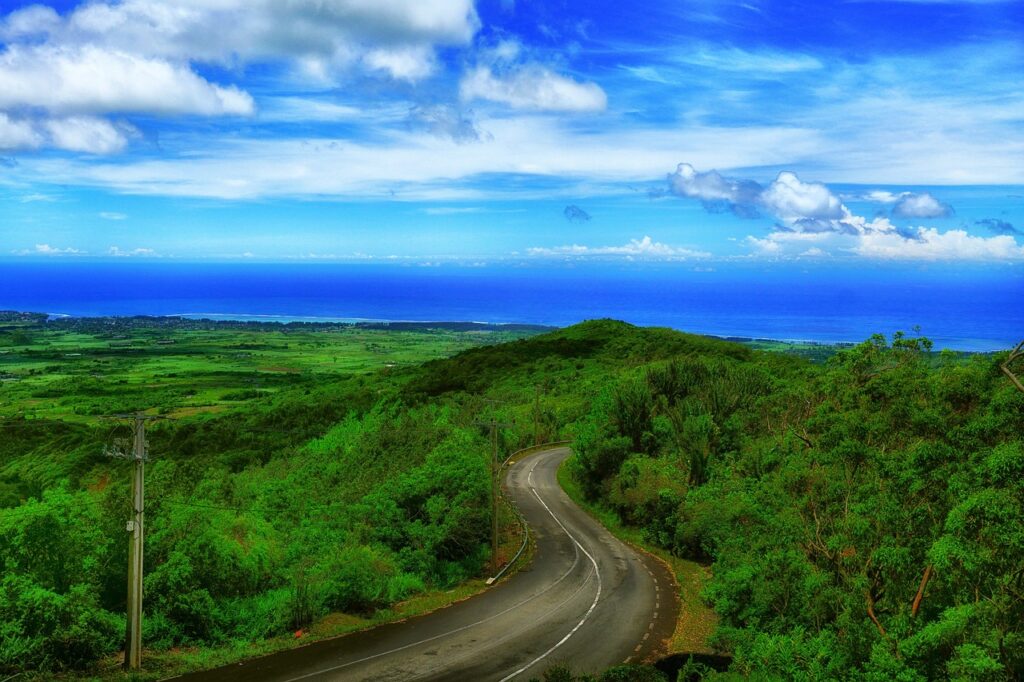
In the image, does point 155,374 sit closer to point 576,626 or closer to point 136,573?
point 576,626

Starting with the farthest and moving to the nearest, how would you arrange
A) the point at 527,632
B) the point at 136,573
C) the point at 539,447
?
1. the point at 539,447
2. the point at 527,632
3. the point at 136,573

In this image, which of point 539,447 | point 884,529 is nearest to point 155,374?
point 539,447

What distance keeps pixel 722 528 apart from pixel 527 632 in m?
12.3

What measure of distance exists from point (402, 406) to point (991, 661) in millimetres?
72933

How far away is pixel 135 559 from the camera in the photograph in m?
22.3

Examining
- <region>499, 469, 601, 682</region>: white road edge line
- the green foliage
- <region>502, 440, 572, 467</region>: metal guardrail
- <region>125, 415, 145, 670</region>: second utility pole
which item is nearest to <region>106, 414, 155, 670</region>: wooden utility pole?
<region>125, 415, 145, 670</region>: second utility pole

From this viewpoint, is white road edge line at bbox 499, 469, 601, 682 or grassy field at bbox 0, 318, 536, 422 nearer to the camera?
white road edge line at bbox 499, 469, 601, 682

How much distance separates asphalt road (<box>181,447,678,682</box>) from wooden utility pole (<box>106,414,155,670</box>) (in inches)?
74.6

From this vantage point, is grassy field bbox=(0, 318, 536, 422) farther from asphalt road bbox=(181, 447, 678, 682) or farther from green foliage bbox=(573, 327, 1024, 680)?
green foliage bbox=(573, 327, 1024, 680)

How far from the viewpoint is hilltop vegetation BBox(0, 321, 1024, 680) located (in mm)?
15227

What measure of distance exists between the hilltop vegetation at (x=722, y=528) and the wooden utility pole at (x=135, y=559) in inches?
39.8

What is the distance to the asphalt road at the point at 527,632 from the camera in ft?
80.2

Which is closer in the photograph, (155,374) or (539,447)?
(539,447)

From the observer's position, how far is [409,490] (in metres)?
37.6
